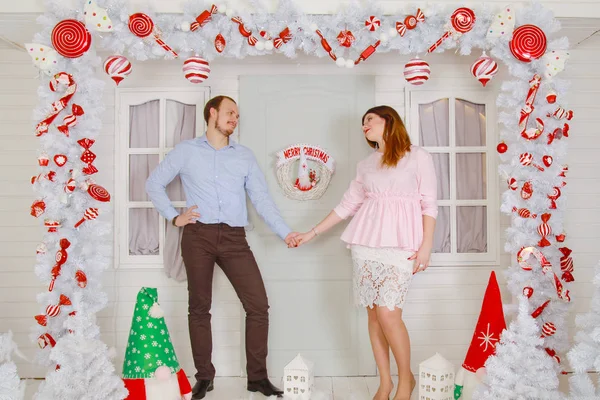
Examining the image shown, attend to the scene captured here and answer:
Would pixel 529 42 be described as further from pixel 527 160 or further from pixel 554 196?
pixel 554 196

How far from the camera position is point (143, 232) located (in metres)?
3.88

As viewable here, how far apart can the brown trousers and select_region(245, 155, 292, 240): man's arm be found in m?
0.24

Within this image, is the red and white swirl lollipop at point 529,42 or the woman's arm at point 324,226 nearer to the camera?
the red and white swirl lollipop at point 529,42

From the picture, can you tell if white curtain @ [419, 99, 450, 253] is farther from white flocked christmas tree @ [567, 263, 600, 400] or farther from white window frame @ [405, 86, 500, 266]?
white flocked christmas tree @ [567, 263, 600, 400]

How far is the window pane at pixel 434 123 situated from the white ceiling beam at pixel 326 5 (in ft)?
2.83

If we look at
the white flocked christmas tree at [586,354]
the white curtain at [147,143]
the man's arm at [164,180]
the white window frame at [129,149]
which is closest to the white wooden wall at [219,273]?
the white window frame at [129,149]

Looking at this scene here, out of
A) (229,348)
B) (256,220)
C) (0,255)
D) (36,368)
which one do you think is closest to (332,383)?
(229,348)

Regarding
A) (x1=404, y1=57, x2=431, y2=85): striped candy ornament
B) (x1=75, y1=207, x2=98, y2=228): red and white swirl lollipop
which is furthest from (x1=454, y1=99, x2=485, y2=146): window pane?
(x1=75, y1=207, x2=98, y2=228): red and white swirl lollipop

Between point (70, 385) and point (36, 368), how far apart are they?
117 centimetres

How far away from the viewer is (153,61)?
3.85 meters

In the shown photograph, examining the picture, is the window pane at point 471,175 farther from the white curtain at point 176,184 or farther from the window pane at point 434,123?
the white curtain at point 176,184

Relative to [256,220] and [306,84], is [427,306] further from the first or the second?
[306,84]

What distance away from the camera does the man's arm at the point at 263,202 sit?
349 cm

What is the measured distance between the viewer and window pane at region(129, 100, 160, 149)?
12.8 feet
